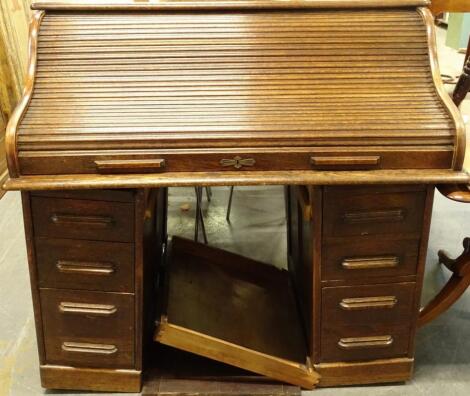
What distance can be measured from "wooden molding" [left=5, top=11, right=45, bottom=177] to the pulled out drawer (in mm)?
687

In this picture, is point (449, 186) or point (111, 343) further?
point (111, 343)

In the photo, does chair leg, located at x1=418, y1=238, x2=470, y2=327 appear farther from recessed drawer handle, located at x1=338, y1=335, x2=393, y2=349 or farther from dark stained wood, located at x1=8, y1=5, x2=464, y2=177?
dark stained wood, located at x1=8, y1=5, x2=464, y2=177

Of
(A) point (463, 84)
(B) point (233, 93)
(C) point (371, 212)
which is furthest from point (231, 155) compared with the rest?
(A) point (463, 84)

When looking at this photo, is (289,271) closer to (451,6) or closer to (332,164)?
(332,164)

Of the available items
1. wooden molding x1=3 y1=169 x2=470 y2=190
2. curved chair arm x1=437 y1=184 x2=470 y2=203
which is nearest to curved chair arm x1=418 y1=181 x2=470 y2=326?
curved chair arm x1=437 y1=184 x2=470 y2=203

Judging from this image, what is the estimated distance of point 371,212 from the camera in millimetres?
1623

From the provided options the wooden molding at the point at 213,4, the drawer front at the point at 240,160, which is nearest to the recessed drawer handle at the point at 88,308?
the drawer front at the point at 240,160

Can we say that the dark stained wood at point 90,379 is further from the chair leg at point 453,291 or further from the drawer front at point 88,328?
the chair leg at point 453,291

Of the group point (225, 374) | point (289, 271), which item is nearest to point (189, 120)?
point (225, 374)

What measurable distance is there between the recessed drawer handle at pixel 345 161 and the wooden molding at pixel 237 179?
0.02 meters

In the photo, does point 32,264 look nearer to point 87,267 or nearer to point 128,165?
point 87,267

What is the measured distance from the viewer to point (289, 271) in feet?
7.76

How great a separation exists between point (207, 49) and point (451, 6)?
1.45m

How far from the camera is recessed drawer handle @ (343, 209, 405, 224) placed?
1622 millimetres
